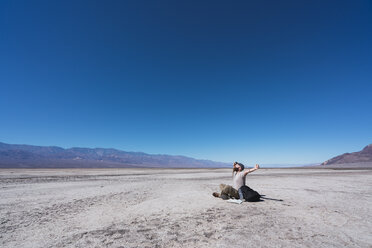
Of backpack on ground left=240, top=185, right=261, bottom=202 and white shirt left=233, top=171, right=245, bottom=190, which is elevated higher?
white shirt left=233, top=171, right=245, bottom=190

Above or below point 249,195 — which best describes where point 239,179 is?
above

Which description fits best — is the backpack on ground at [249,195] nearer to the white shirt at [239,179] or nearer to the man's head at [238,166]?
the white shirt at [239,179]

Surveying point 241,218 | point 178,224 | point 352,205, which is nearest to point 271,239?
point 241,218

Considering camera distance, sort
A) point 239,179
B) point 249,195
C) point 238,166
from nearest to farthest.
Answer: point 249,195 → point 239,179 → point 238,166

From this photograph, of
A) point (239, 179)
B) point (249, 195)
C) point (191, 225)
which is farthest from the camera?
point (239, 179)

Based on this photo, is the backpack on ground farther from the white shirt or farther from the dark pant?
the dark pant

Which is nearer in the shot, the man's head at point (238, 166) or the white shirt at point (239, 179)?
the white shirt at point (239, 179)

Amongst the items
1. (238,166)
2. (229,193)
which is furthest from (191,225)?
(238,166)

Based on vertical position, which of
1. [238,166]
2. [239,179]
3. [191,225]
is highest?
[238,166]

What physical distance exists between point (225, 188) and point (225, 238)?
411cm

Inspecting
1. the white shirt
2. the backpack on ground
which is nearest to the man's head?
the white shirt

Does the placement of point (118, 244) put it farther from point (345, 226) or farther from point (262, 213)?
point (345, 226)

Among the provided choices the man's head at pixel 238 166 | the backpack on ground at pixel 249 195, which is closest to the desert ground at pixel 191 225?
the backpack on ground at pixel 249 195

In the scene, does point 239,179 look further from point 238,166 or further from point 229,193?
point 229,193
